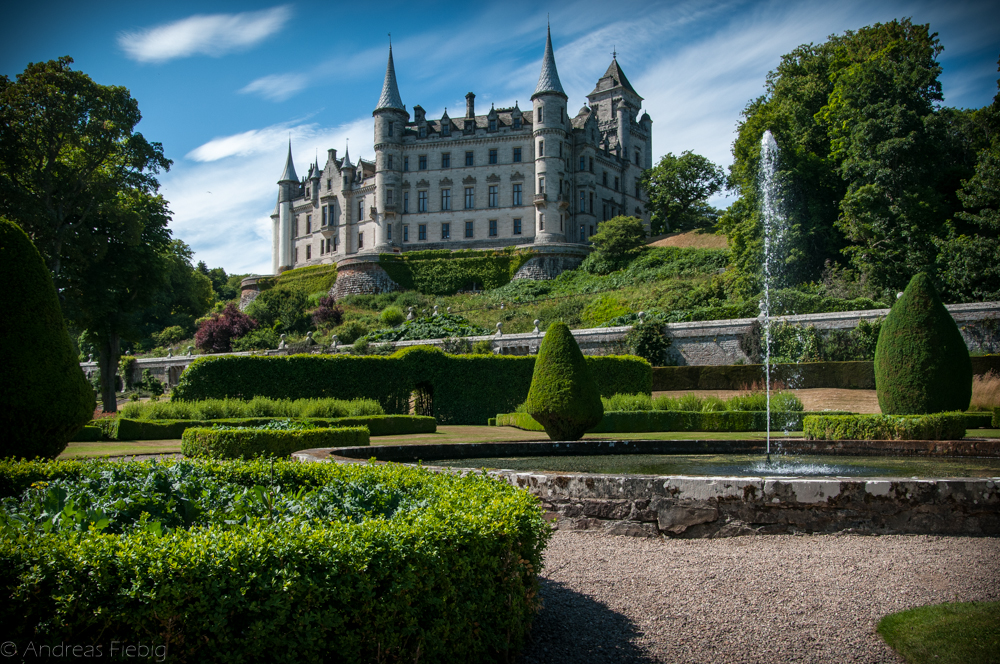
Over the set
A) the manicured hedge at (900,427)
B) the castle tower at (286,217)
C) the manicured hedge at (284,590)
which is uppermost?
the castle tower at (286,217)

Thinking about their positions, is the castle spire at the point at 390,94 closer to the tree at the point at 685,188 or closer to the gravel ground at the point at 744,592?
the tree at the point at 685,188

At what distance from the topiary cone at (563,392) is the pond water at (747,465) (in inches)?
77.4

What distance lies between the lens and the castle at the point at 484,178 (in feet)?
183

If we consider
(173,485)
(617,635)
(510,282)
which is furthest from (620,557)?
(510,282)

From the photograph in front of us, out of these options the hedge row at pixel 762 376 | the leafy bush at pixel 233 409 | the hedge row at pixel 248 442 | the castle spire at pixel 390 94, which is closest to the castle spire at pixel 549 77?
the castle spire at pixel 390 94

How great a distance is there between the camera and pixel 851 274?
Answer: 3050cm

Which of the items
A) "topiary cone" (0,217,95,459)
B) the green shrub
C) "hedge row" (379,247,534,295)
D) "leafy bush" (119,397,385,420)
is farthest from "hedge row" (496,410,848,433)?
"hedge row" (379,247,534,295)

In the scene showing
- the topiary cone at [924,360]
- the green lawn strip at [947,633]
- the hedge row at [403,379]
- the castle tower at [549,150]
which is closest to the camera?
the green lawn strip at [947,633]

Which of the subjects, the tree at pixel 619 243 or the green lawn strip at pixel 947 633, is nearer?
the green lawn strip at pixel 947 633

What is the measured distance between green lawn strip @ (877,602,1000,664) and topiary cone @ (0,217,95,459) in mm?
8319

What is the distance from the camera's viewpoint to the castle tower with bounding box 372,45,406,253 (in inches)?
Result: 2334

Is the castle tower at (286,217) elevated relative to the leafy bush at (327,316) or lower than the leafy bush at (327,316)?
elevated

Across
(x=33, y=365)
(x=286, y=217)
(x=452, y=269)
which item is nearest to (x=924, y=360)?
(x=33, y=365)

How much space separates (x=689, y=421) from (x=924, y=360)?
5.18 metres
